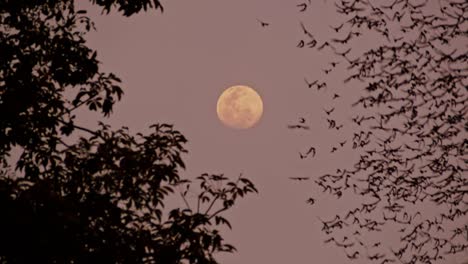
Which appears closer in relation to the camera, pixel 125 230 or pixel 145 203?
pixel 125 230

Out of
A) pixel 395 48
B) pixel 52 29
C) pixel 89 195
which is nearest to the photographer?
pixel 395 48

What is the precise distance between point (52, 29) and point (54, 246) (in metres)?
4.24

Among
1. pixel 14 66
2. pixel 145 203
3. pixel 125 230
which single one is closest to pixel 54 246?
pixel 125 230

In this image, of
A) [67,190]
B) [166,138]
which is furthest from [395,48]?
[67,190]

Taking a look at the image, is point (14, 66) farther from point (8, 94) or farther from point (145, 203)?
point (145, 203)

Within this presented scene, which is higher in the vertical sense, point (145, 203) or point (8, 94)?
point (8, 94)

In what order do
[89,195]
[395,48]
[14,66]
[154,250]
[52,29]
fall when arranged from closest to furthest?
[395,48] < [154,250] < [89,195] < [14,66] < [52,29]

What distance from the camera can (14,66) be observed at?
892cm

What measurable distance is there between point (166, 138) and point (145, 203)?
3.30 feet

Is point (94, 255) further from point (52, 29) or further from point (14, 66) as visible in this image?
point (52, 29)

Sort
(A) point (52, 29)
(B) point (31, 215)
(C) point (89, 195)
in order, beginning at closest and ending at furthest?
(B) point (31, 215), (C) point (89, 195), (A) point (52, 29)

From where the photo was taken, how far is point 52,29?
971 cm

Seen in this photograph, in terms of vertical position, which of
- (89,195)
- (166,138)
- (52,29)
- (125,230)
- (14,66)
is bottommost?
(125,230)

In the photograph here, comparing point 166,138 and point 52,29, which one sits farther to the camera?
point 52,29
